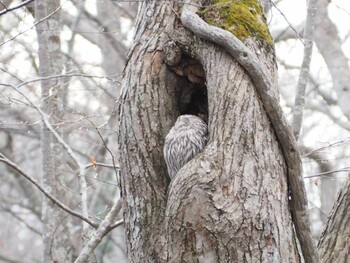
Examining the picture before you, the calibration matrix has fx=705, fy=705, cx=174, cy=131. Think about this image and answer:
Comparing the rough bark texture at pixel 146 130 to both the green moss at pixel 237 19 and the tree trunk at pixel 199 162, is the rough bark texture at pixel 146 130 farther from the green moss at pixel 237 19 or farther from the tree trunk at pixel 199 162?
the green moss at pixel 237 19

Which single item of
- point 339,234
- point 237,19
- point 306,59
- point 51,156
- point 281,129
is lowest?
point 339,234

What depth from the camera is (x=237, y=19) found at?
183 inches

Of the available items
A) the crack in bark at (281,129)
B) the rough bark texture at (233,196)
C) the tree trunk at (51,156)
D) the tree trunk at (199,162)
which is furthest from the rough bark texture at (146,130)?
the tree trunk at (51,156)

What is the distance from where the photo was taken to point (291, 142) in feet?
14.2

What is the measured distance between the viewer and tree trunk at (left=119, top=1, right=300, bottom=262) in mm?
3955

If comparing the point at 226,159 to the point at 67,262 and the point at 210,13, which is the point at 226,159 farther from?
the point at 67,262

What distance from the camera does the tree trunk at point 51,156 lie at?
754 centimetres

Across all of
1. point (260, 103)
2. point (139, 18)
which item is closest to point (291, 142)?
point (260, 103)

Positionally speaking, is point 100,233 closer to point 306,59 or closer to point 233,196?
point 233,196

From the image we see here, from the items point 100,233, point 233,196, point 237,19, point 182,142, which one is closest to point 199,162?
point 233,196

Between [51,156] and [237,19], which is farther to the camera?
[51,156]

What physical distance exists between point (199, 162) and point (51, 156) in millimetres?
3902

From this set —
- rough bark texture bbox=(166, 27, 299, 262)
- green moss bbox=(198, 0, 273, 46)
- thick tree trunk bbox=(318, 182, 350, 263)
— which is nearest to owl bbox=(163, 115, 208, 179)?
rough bark texture bbox=(166, 27, 299, 262)

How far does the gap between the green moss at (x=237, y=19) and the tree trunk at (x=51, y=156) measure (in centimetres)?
302
